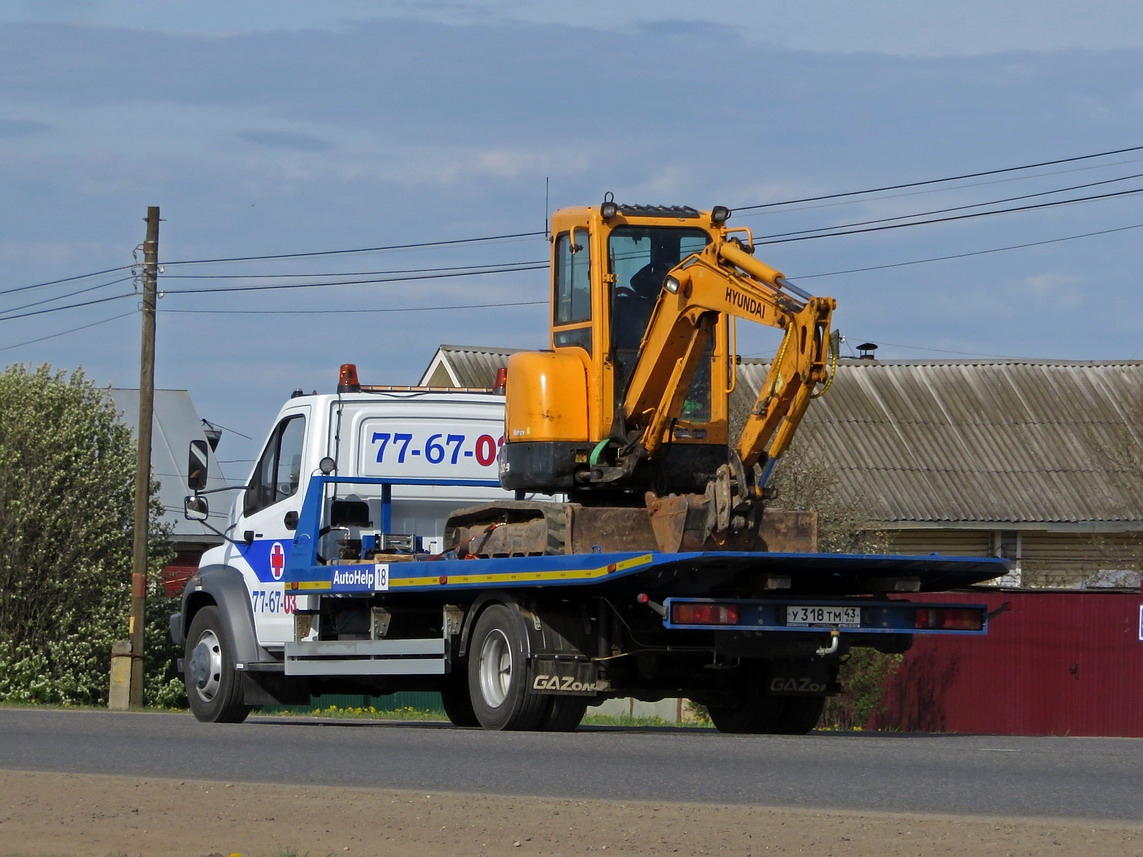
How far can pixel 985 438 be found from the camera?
39781 millimetres

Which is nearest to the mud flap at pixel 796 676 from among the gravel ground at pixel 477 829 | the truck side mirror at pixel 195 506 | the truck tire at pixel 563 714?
the truck tire at pixel 563 714

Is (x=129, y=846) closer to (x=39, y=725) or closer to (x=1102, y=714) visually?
(x=39, y=725)

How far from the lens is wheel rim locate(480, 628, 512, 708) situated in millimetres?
14062

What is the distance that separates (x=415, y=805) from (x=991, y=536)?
30113mm

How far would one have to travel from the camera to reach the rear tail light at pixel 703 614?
41.2ft

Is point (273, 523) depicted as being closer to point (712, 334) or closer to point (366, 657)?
point (366, 657)

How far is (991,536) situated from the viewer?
124ft

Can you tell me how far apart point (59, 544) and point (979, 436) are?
1868 centimetres

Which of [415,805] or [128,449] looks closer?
[415,805]

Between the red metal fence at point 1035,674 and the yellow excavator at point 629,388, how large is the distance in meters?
9.58

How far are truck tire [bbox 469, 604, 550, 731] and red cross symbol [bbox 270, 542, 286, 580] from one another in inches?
109

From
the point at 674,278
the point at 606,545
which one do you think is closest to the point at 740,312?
the point at 674,278

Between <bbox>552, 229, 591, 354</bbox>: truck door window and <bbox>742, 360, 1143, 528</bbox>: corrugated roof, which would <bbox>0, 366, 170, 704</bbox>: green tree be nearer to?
<bbox>742, 360, 1143, 528</bbox>: corrugated roof

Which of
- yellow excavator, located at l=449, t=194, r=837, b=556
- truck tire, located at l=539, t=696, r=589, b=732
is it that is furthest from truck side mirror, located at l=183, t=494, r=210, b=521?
truck tire, located at l=539, t=696, r=589, b=732
